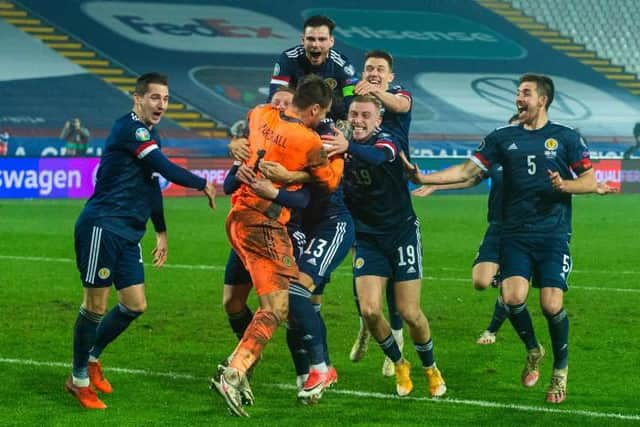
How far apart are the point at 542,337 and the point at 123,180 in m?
4.82

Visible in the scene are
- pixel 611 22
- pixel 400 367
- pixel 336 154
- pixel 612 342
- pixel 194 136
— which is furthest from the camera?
pixel 611 22

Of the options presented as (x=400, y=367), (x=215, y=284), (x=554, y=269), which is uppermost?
(x=554, y=269)

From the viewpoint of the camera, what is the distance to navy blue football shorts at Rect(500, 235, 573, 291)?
8.56 metres

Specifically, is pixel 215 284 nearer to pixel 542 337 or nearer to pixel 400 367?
pixel 542 337

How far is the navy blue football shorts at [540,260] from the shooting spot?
8562 millimetres

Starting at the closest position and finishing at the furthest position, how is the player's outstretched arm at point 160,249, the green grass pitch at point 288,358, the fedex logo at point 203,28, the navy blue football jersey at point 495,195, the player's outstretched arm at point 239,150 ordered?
the player's outstretched arm at point 239,150 → the green grass pitch at point 288,358 → the player's outstretched arm at point 160,249 → the navy blue football jersey at point 495,195 → the fedex logo at point 203,28

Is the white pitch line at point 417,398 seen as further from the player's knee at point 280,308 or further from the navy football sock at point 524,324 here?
the player's knee at point 280,308

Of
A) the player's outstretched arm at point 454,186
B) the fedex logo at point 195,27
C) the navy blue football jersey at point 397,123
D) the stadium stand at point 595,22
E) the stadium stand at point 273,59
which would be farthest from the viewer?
the stadium stand at point 595,22

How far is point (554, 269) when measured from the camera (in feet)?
28.1

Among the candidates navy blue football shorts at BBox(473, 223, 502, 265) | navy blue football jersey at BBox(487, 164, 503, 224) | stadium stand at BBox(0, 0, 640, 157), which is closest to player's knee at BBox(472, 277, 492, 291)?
navy blue football shorts at BBox(473, 223, 502, 265)


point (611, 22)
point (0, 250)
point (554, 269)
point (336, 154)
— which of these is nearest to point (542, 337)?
point (554, 269)

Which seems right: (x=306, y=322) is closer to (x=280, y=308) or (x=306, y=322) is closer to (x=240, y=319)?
(x=280, y=308)

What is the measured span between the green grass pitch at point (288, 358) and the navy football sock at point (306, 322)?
35 cm

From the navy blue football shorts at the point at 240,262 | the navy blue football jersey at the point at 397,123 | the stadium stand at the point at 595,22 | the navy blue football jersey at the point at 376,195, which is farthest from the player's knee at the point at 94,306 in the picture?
the stadium stand at the point at 595,22
